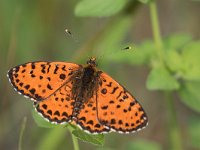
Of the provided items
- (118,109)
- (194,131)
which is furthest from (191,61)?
(118,109)

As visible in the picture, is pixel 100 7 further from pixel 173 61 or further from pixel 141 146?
pixel 141 146

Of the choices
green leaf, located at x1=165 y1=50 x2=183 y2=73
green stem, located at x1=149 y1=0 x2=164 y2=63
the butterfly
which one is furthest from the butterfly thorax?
green leaf, located at x1=165 y1=50 x2=183 y2=73

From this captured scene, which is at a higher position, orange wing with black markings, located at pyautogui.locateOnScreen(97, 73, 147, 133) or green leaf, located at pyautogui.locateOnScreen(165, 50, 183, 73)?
green leaf, located at pyautogui.locateOnScreen(165, 50, 183, 73)

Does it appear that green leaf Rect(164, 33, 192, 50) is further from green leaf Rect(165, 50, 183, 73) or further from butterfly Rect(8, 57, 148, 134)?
butterfly Rect(8, 57, 148, 134)

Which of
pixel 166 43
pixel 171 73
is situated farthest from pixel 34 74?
pixel 166 43

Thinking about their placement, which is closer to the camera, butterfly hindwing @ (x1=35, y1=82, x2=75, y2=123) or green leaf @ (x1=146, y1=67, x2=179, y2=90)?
butterfly hindwing @ (x1=35, y1=82, x2=75, y2=123)

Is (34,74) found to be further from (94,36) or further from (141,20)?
(141,20)

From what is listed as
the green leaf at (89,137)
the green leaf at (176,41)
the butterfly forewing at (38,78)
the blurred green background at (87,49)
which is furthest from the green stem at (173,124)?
the green leaf at (89,137)

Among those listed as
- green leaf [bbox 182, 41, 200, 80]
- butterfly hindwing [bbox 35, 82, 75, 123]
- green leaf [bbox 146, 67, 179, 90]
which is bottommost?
butterfly hindwing [bbox 35, 82, 75, 123]
